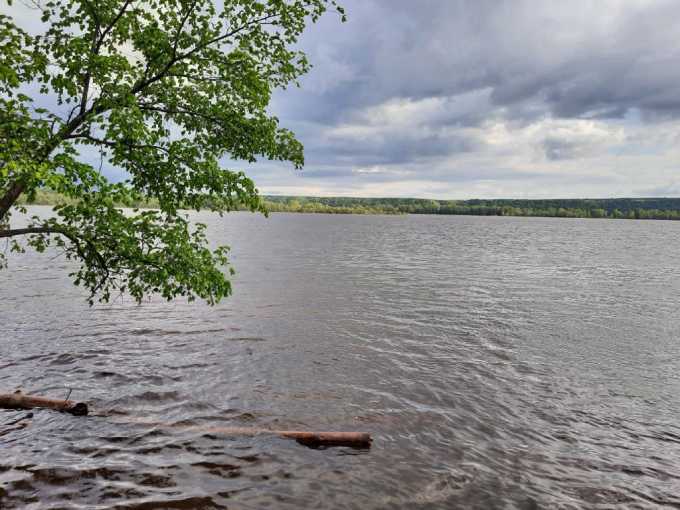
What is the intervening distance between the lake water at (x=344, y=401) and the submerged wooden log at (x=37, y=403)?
1.06 ft

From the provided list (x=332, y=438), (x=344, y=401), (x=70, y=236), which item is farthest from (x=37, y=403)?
(x=344, y=401)

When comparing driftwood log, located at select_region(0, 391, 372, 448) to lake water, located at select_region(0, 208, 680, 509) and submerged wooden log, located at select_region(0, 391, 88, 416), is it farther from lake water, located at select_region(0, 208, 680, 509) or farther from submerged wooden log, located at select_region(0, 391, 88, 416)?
lake water, located at select_region(0, 208, 680, 509)

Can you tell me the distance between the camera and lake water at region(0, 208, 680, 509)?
939 centimetres

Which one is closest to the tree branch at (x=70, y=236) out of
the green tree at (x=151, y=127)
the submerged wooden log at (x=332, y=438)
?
the green tree at (x=151, y=127)

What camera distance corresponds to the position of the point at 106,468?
960 centimetres

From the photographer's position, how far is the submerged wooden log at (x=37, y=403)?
459 inches

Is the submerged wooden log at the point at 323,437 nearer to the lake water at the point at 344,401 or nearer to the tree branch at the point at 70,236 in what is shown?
the lake water at the point at 344,401

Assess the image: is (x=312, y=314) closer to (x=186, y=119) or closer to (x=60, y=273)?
(x=186, y=119)

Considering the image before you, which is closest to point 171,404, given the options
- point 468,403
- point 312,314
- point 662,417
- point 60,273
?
point 468,403

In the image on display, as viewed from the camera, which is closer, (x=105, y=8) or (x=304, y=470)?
(x=304, y=470)

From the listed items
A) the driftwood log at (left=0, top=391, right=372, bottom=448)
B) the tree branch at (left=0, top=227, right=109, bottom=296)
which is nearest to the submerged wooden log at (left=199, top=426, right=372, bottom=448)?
the driftwood log at (left=0, top=391, right=372, bottom=448)

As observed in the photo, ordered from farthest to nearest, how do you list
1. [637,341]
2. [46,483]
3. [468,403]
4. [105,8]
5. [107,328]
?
1. [637,341]
2. [107,328]
3. [468,403]
4. [105,8]
5. [46,483]

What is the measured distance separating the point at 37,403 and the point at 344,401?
878cm

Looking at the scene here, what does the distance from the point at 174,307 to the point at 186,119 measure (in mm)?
17061
